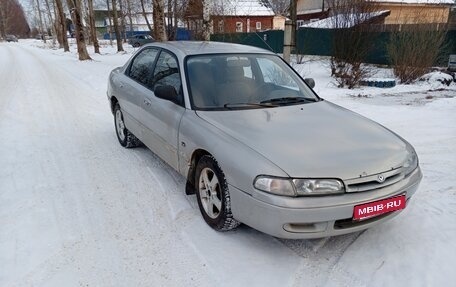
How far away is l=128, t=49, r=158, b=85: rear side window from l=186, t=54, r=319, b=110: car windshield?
2.98ft

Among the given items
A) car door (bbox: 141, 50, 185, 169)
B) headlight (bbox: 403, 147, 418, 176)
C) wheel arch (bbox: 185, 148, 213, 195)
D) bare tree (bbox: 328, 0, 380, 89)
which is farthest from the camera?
bare tree (bbox: 328, 0, 380, 89)

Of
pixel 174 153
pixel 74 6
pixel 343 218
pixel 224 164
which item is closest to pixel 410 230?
pixel 343 218

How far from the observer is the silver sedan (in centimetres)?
267

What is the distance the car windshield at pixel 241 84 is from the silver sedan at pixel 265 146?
0.04 feet

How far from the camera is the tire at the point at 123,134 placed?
17.9 ft

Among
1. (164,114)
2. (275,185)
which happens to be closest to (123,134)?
(164,114)

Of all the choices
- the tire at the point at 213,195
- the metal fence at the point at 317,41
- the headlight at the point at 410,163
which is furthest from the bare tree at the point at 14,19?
the headlight at the point at 410,163

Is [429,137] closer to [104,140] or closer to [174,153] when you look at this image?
[174,153]

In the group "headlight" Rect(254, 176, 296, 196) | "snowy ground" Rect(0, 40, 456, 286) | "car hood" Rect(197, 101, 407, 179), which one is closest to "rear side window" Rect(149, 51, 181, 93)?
"car hood" Rect(197, 101, 407, 179)

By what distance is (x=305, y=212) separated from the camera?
262 centimetres

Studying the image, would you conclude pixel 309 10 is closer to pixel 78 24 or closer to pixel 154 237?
pixel 78 24

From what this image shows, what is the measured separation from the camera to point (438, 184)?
13.9 ft

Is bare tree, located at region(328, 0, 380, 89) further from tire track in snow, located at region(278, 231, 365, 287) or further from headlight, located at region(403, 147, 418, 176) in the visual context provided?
tire track in snow, located at region(278, 231, 365, 287)

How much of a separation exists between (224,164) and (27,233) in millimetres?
1863
